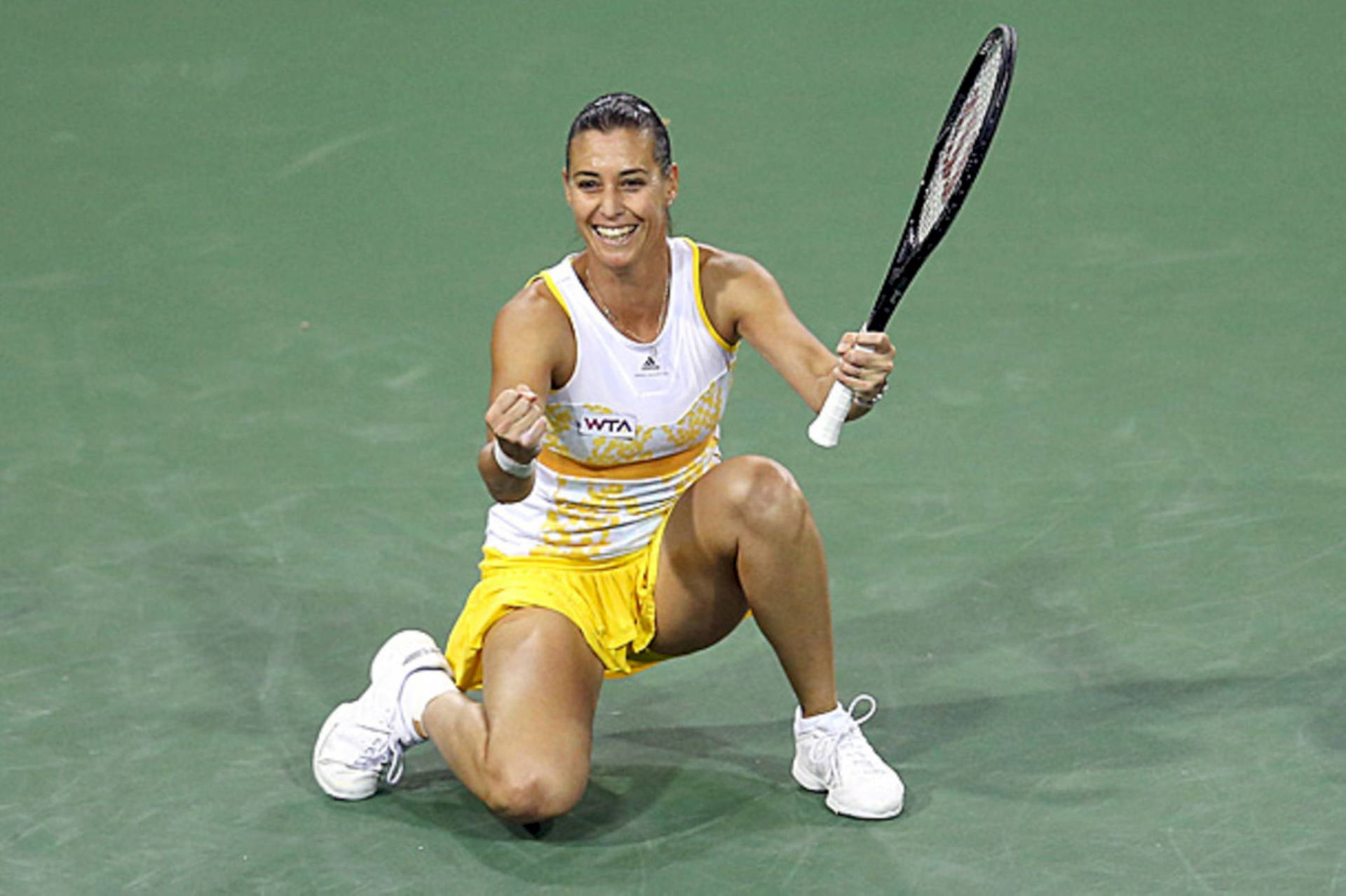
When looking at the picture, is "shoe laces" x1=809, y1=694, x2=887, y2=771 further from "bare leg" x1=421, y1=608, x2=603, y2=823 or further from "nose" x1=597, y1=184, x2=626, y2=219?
"nose" x1=597, y1=184, x2=626, y2=219

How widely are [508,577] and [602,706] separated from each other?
48 centimetres

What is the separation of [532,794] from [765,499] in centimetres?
73

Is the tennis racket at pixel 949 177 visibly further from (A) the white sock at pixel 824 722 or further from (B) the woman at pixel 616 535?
(A) the white sock at pixel 824 722

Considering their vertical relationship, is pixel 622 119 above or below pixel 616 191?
above

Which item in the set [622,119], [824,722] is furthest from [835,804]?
[622,119]

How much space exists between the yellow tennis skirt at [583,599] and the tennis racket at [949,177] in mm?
605

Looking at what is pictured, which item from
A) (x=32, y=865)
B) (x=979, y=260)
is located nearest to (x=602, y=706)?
(x=32, y=865)

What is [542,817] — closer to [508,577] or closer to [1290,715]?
[508,577]

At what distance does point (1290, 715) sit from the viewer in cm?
480

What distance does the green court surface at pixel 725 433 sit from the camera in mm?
4480

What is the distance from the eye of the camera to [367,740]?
15.0 ft

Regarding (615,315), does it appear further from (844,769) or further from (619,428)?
(844,769)

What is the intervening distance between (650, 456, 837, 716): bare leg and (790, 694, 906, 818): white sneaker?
5 cm

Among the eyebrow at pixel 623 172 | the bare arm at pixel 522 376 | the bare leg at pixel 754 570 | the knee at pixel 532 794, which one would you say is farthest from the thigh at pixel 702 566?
the eyebrow at pixel 623 172
